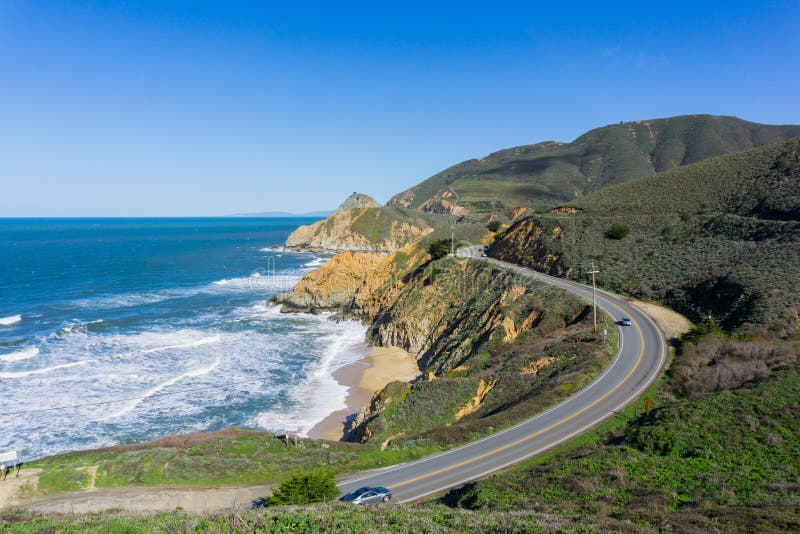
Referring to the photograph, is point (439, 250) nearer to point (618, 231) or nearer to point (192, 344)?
point (618, 231)

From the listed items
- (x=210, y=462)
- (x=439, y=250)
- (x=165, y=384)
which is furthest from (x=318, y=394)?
(x=439, y=250)

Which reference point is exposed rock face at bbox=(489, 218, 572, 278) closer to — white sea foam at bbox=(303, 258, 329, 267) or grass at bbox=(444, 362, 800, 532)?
grass at bbox=(444, 362, 800, 532)

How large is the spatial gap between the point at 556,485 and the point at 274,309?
58.4 metres

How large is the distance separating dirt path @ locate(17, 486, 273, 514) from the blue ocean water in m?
12.5

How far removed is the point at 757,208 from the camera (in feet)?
165

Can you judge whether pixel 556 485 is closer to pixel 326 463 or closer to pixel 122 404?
pixel 326 463

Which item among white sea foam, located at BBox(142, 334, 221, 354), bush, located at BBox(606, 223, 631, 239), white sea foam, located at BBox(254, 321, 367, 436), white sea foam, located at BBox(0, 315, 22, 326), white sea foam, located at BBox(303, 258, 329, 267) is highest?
bush, located at BBox(606, 223, 631, 239)

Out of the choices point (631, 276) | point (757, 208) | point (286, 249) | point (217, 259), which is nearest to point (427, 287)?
point (631, 276)

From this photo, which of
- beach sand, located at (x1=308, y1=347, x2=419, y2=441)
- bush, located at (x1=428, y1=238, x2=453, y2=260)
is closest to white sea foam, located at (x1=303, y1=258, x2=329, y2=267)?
bush, located at (x1=428, y1=238, x2=453, y2=260)

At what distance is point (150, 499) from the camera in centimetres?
1853

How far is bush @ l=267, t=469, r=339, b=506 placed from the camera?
16.0 m

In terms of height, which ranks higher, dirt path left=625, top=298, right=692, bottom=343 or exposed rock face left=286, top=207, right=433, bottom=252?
exposed rock face left=286, top=207, right=433, bottom=252

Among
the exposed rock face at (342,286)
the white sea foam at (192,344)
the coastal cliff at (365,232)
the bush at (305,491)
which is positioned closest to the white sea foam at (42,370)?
the white sea foam at (192,344)

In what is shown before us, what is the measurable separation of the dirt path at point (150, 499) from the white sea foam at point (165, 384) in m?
16.7
